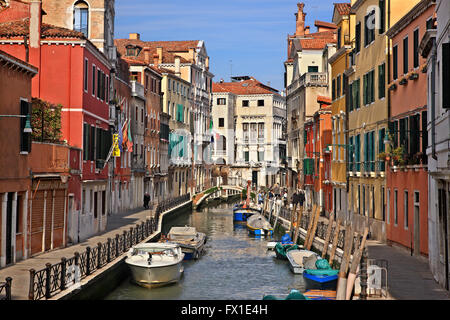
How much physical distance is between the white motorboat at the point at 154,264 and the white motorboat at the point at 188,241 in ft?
19.8

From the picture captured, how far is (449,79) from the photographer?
1400cm

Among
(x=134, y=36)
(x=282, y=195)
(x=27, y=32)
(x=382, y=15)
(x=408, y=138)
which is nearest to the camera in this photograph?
(x=408, y=138)

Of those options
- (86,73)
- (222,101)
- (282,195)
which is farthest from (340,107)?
(222,101)

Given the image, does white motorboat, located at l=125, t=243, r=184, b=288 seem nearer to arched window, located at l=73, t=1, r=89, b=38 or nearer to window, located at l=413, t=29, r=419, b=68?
window, located at l=413, t=29, r=419, b=68

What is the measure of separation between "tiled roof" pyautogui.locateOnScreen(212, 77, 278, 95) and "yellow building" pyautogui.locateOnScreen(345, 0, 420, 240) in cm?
5927

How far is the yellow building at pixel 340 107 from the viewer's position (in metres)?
34.2

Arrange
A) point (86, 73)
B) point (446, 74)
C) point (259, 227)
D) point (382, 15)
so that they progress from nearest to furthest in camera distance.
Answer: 1. point (446, 74)
2. point (86, 73)
3. point (382, 15)
4. point (259, 227)

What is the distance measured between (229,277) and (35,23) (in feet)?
37.7

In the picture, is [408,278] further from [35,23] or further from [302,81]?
[302,81]

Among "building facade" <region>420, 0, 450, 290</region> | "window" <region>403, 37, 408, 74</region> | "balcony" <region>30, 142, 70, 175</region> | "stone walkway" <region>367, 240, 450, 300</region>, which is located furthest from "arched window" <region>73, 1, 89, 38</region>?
"building facade" <region>420, 0, 450, 290</region>

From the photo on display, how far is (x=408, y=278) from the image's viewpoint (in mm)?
17734

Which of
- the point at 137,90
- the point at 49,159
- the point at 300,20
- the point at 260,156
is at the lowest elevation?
the point at 49,159

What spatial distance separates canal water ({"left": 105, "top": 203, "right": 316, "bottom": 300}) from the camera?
72.2 feet
